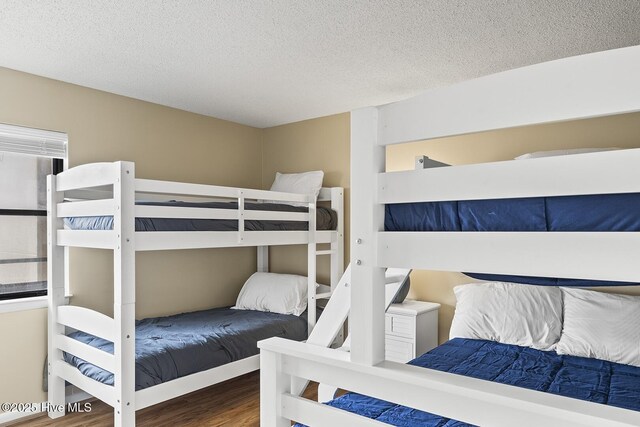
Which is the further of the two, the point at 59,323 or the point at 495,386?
the point at 59,323

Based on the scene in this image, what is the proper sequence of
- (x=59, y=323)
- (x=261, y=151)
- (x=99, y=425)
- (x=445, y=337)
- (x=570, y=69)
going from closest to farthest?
(x=570, y=69) < (x=99, y=425) < (x=59, y=323) < (x=445, y=337) < (x=261, y=151)

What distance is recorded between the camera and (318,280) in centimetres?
427

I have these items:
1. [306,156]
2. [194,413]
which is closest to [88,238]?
[194,413]

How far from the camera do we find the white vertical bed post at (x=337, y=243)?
3.98 metres

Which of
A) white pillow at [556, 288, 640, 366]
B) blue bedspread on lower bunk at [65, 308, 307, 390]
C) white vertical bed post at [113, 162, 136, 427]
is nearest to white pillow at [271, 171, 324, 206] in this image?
blue bedspread on lower bunk at [65, 308, 307, 390]

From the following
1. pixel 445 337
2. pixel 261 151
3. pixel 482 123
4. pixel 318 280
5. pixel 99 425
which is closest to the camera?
pixel 482 123

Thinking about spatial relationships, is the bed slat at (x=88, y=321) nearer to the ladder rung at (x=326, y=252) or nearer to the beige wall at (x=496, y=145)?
the ladder rung at (x=326, y=252)

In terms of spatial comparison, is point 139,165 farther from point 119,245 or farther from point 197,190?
point 119,245

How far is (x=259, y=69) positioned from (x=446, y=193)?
2103 millimetres

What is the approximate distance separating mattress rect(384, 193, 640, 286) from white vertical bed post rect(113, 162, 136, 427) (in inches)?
67.3

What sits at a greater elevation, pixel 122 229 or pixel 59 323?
pixel 122 229

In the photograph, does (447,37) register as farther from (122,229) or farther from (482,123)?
(122,229)

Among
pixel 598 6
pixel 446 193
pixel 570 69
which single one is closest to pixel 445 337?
pixel 598 6

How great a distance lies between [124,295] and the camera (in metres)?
2.45
